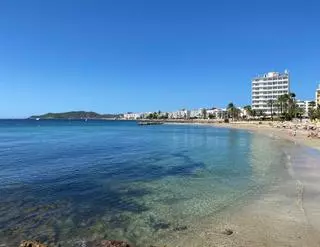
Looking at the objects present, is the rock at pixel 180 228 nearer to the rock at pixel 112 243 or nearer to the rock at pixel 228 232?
the rock at pixel 228 232

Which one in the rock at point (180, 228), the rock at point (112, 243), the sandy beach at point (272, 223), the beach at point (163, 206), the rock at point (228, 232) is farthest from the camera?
the rock at point (180, 228)

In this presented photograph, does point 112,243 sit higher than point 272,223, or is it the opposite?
point 112,243

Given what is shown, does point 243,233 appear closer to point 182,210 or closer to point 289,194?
point 182,210

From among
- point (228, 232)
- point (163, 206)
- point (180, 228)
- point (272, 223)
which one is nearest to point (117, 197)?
point (163, 206)

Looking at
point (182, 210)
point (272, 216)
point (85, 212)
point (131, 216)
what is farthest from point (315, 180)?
point (85, 212)

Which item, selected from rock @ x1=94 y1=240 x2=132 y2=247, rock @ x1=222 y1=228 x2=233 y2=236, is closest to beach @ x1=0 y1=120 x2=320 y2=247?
rock @ x1=222 y1=228 x2=233 y2=236

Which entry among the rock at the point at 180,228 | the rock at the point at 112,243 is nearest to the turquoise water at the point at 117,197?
the rock at the point at 180,228

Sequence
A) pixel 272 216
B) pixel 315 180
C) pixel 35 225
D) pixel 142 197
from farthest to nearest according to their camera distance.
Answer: pixel 315 180 → pixel 142 197 → pixel 272 216 → pixel 35 225

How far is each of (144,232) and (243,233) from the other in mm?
3504

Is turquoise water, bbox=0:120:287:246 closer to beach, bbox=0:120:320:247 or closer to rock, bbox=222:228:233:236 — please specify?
beach, bbox=0:120:320:247

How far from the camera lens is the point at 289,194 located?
18.4 metres

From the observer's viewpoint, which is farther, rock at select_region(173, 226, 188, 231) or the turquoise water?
rock at select_region(173, 226, 188, 231)

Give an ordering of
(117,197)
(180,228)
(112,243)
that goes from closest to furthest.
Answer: (112,243) < (180,228) < (117,197)

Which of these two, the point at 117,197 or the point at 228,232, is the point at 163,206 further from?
the point at 228,232
